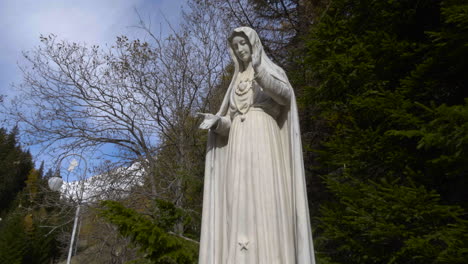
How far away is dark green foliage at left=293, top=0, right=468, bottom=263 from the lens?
5562mm

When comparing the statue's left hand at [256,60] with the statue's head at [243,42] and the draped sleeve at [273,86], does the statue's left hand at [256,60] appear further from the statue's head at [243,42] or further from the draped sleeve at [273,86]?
the statue's head at [243,42]

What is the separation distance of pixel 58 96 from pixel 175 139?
4.45 meters

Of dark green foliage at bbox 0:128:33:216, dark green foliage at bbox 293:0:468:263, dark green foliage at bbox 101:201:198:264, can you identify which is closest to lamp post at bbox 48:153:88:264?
dark green foliage at bbox 101:201:198:264

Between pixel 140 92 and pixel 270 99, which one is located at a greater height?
pixel 140 92

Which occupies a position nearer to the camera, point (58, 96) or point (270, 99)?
point (270, 99)

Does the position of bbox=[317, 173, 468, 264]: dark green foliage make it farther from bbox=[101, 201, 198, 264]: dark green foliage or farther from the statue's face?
the statue's face

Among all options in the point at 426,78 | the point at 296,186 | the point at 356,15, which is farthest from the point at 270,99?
the point at 356,15

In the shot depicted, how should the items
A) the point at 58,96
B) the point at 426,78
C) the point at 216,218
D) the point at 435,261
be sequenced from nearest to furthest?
the point at 216,218 < the point at 435,261 < the point at 426,78 < the point at 58,96

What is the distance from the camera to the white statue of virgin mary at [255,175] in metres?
3.20

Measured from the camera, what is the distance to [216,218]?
12.0 feet

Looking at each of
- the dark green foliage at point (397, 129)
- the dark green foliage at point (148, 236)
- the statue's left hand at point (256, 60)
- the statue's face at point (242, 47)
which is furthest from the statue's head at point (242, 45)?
the dark green foliage at point (148, 236)

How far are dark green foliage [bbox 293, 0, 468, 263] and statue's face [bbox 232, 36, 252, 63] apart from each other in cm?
293

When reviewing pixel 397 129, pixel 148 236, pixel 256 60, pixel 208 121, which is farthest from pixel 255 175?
pixel 397 129

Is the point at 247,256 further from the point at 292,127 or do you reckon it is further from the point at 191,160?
the point at 191,160
